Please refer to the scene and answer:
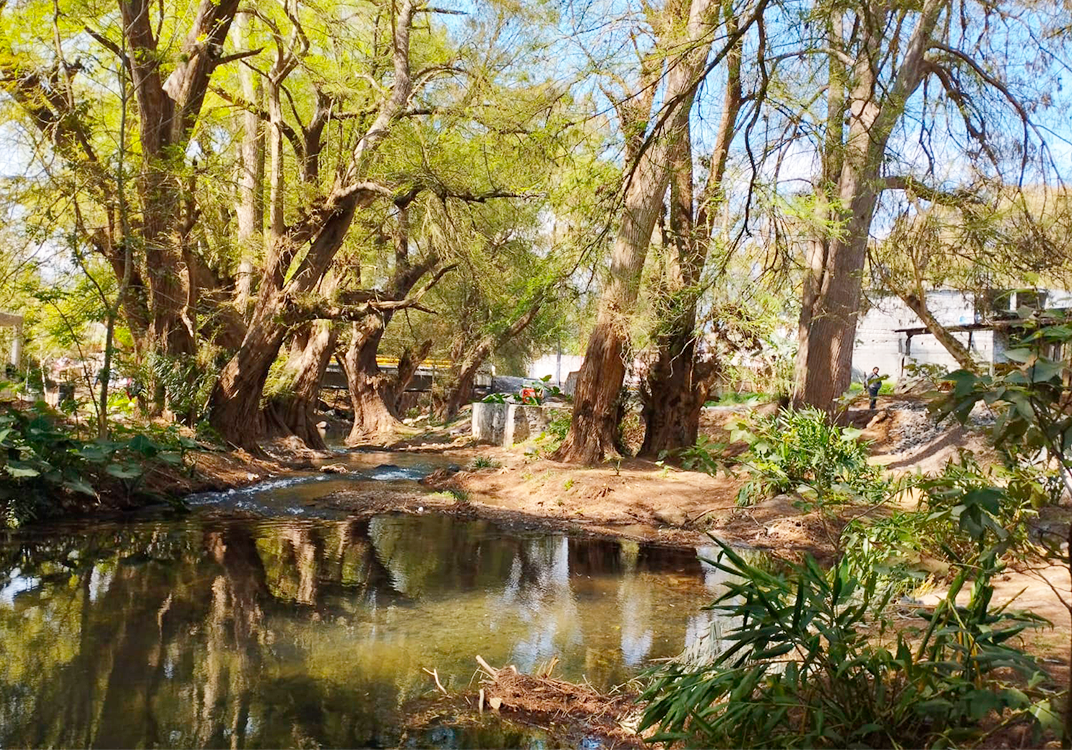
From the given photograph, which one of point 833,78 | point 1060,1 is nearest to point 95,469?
point 833,78

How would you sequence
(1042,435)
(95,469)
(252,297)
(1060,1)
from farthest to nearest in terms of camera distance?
(252,297)
(95,469)
(1060,1)
(1042,435)

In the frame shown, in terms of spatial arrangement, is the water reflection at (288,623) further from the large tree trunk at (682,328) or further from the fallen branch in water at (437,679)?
the large tree trunk at (682,328)

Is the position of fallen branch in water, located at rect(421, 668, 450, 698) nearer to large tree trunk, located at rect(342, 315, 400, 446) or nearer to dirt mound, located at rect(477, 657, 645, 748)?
dirt mound, located at rect(477, 657, 645, 748)

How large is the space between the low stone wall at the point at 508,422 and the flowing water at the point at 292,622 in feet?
31.3

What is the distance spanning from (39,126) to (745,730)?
38.3 feet

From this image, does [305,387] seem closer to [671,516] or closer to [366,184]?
[366,184]

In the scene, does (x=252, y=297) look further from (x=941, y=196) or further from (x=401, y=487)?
(x=941, y=196)

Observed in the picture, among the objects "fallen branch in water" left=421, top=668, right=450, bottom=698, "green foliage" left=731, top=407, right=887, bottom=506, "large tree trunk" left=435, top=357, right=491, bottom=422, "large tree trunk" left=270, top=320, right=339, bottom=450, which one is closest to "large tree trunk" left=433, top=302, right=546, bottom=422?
"large tree trunk" left=435, top=357, right=491, bottom=422

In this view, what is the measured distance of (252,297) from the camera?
578 inches

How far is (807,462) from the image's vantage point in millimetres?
9602

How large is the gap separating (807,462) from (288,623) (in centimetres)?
637

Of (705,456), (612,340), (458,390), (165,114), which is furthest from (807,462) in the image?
(458,390)

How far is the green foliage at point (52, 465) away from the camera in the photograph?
25.8 ft

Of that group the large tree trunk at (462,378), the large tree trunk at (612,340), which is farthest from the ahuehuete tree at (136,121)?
the large tree trunk at (462,378)
